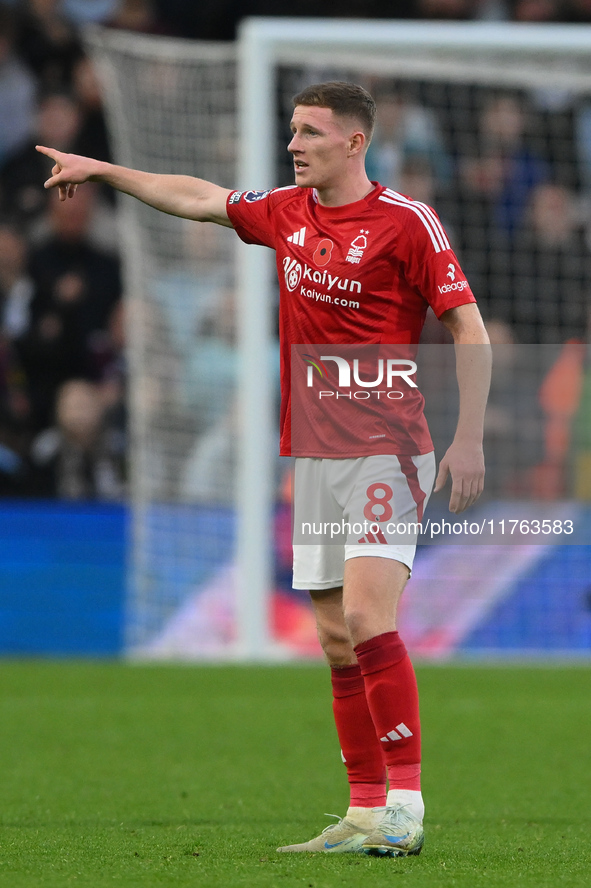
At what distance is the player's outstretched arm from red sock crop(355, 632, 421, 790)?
4.50ft

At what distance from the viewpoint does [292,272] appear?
13.3 feet

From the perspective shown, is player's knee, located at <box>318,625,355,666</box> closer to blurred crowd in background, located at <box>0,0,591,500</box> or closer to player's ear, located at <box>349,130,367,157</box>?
player's ear, located at <box>349,130,367,157</box>

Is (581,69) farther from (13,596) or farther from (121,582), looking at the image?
(13,596)

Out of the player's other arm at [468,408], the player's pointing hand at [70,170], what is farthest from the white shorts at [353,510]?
the player's pointing hand at [70,170]

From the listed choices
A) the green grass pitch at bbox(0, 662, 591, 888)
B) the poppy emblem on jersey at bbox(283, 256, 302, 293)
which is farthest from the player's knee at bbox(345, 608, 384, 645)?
the poppy emblem on jersey at bbox(283, 256, 302, 293)

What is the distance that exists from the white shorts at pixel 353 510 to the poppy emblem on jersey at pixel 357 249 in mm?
543

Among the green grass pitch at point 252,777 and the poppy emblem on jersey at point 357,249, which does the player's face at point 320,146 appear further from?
the green grass pitch at point 252,777

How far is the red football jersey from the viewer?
3.89 m

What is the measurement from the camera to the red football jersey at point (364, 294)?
389 cm

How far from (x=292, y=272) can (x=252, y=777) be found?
7.84ft

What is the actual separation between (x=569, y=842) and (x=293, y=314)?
1707mm

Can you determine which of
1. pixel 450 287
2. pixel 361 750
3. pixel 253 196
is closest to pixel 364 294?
pixel 450 287

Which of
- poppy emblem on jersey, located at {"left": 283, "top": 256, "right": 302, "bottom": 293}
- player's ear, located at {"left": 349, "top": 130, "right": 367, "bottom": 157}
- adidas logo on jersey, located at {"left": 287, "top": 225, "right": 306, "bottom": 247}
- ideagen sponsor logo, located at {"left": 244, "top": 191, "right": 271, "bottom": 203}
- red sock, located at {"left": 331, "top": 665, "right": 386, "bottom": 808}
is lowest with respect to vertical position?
red sock, located at {"left": 331, "top": 665, "right": 386, "bottom": 808}

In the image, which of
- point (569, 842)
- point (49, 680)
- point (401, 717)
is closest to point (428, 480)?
point (401, 717)
